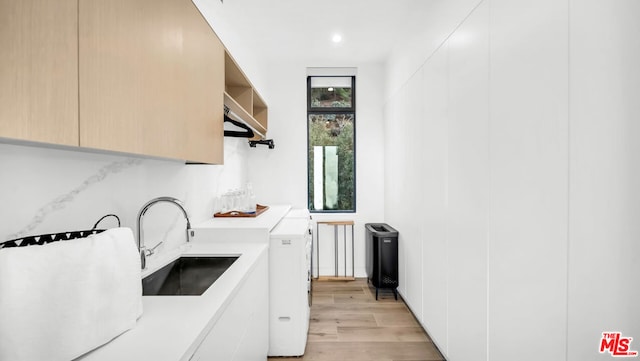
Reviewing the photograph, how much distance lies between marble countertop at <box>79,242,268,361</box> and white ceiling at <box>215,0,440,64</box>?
239 cm

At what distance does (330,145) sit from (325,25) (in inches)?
63.4

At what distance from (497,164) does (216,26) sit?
200 centimetres

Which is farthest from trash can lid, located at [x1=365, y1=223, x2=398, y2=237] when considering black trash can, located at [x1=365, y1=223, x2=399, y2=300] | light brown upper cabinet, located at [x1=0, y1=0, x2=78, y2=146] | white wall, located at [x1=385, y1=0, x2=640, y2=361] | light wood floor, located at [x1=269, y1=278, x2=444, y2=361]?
light brown upper cabinet, located at [x1=0, y1=0, x2=78, y2=146]

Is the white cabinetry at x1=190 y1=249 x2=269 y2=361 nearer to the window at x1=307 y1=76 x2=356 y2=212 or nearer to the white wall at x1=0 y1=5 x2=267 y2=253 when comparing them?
the white wall at x1=0 y1=5 x2=267 y2=253

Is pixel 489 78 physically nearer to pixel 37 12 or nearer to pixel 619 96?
pixel 619 96

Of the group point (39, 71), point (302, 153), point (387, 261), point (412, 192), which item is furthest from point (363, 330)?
Answer: point (39, 71)

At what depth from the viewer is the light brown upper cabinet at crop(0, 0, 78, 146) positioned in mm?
522

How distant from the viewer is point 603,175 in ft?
2.73

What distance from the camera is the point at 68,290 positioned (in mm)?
629

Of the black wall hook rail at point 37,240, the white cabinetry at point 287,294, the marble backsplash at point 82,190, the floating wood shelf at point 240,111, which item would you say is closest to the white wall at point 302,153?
the floating wood shelf at point 240,111

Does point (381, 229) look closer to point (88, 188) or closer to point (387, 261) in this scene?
point (387, 261)

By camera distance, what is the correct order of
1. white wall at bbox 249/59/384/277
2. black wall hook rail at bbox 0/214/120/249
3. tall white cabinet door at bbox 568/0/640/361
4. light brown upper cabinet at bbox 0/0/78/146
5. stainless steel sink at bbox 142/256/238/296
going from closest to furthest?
light brown upper cabinet at bbox 0/0/78/146 → black wall hook rail at bbox 0/214/120/249 → tall white cabinet door at bbox 568/0/640/361 → stainless steel sink at bbox 142/256/238/296 → white wall at bbox 249/59/384/277

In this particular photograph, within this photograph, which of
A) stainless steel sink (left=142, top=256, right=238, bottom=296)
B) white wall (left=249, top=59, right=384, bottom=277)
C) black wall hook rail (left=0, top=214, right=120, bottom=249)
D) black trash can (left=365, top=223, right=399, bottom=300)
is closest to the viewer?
black wall hook rail (left=0, top=214, right=120, bottom=249)

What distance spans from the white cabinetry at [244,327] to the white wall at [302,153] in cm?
194
